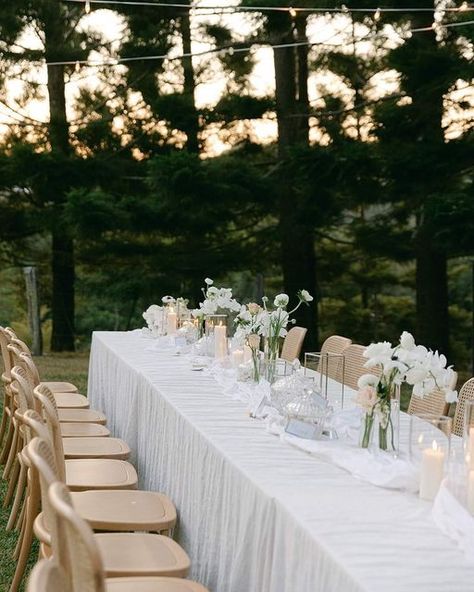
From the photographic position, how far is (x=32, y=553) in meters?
4.06

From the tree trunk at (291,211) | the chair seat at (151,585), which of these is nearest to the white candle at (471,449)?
the chair seat at (151,585)

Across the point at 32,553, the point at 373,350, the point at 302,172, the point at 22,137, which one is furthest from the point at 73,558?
the point at 22,137

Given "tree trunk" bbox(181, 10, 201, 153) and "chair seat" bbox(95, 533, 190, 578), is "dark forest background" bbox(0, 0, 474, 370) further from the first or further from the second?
"chair seat" bbox(95, 533, 190, 578)

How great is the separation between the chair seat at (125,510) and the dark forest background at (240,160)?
24.1 ft

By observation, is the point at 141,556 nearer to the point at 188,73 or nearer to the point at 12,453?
the point at 12,453

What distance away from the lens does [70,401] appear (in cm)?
550

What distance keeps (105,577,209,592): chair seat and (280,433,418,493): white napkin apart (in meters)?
0.53

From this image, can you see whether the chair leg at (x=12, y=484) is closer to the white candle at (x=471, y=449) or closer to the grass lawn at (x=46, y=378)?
the grass lawn at (x=46, y=378)

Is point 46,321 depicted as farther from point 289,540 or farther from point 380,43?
point 289,540

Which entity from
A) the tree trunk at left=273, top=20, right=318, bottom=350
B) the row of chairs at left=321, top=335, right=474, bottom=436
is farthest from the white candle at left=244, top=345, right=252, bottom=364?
the tree trunk at left=273, top=20, right=318, bottom=350

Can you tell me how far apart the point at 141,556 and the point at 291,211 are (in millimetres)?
10820

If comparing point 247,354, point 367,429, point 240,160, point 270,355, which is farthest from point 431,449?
point 240,160

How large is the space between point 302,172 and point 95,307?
8731mm

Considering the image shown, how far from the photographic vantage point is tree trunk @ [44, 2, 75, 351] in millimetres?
14148
